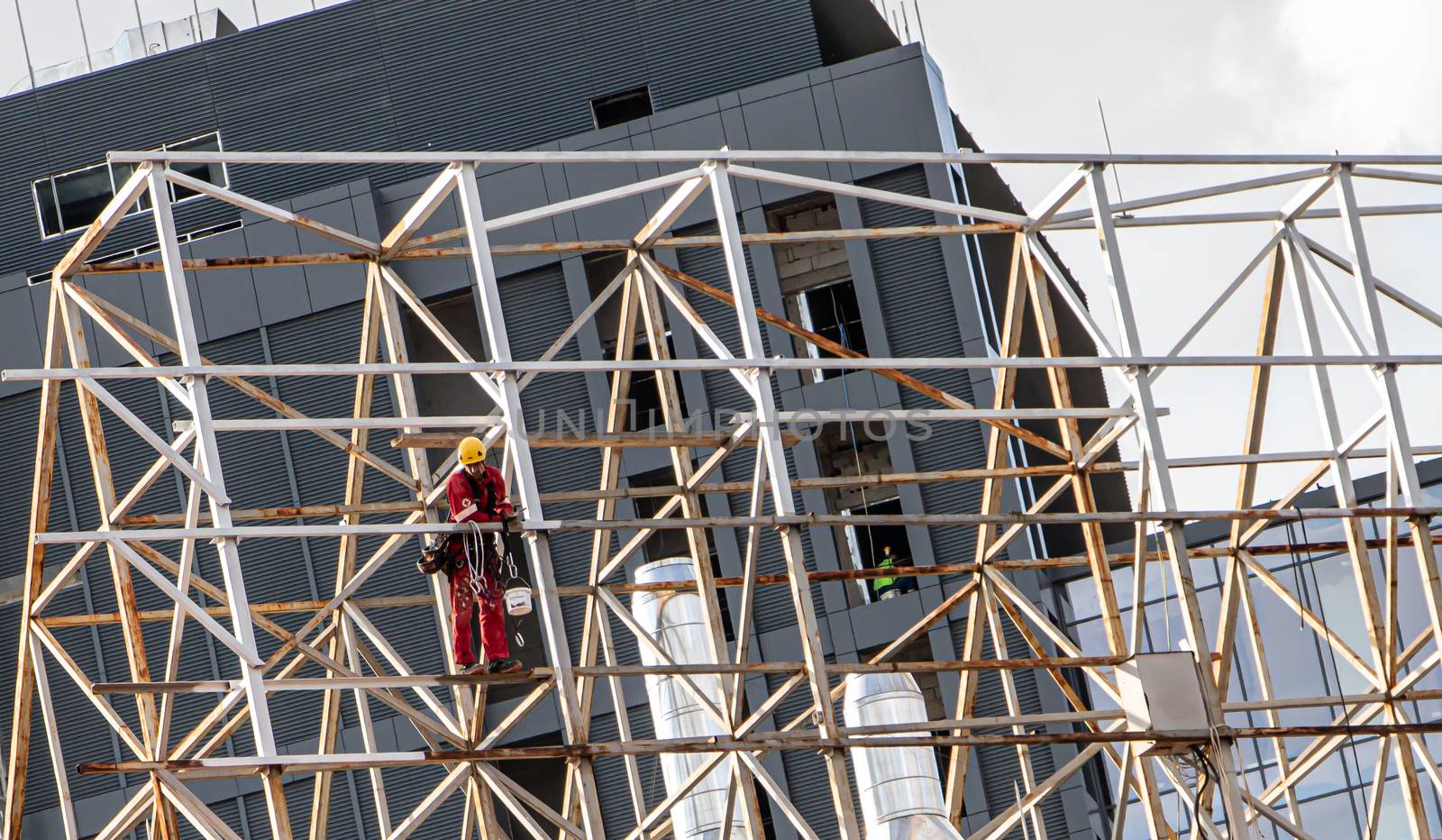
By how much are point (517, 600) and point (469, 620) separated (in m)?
0.76

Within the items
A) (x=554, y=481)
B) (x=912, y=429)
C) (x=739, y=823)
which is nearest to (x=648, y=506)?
(x=554, y=481)

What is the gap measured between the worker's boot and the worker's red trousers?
4cm

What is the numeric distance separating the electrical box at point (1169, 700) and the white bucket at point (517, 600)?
6097mm

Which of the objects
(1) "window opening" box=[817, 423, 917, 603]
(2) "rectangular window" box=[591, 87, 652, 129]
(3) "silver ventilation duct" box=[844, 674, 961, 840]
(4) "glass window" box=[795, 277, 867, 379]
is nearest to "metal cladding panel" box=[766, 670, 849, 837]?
(1) "window opening" box=[817, 423, 917, 603]

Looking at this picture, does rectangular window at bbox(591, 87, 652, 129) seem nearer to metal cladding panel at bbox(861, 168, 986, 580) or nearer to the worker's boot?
metal cladding panel at bbox(861, 168, 986, 580)

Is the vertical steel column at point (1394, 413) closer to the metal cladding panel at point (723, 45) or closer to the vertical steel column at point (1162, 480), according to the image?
the vertical steel column at point (1162, 480)

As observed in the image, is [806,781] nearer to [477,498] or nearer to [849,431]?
[849,431]

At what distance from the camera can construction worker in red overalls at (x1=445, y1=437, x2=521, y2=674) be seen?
19578 mm

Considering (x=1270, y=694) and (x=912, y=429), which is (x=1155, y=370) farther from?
(x=912, y=429)

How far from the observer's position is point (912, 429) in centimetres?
3822

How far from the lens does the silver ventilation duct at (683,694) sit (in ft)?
85.4

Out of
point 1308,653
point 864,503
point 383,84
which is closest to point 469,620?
point 864,503

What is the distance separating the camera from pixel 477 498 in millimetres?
19688

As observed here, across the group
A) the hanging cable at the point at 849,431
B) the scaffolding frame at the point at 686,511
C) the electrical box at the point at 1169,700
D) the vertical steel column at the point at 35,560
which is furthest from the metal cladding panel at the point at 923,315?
the vertical steel column at the point at 35,560
